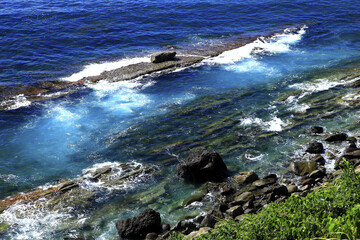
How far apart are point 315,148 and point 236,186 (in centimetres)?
498

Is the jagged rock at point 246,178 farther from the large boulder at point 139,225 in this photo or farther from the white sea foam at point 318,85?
the white sea foam at point 318,85

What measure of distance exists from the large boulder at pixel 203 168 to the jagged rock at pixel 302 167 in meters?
3.34

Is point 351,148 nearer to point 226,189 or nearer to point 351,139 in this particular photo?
point 351,139

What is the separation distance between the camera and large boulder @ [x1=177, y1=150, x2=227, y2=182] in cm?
1733

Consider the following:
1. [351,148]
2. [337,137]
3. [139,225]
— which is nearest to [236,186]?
[139,225]

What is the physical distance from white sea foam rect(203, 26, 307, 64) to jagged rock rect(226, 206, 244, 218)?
19.3m

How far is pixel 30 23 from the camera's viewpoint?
39.6 meters

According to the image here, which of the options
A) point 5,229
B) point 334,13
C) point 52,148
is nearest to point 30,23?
point 52,148

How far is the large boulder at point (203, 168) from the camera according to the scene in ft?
56.9

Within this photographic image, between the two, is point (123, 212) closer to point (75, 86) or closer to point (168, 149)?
point (168, 149)

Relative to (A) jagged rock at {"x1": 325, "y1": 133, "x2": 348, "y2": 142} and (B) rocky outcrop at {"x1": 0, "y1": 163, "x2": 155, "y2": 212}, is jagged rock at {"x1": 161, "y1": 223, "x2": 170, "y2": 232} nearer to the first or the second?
(B) rocky outcrop at {"x1": 0, "y1": 163, "x2": 155, "y2": 212}

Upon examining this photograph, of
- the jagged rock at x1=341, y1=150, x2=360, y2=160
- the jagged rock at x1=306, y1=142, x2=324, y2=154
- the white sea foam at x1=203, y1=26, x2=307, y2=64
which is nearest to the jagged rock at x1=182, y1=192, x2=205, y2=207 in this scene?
the jagged rock at x1=306, y1=142, x2=324, y2=154

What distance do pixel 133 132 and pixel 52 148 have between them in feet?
15.2

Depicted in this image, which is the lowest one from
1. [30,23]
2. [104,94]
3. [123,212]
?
[123,212]
